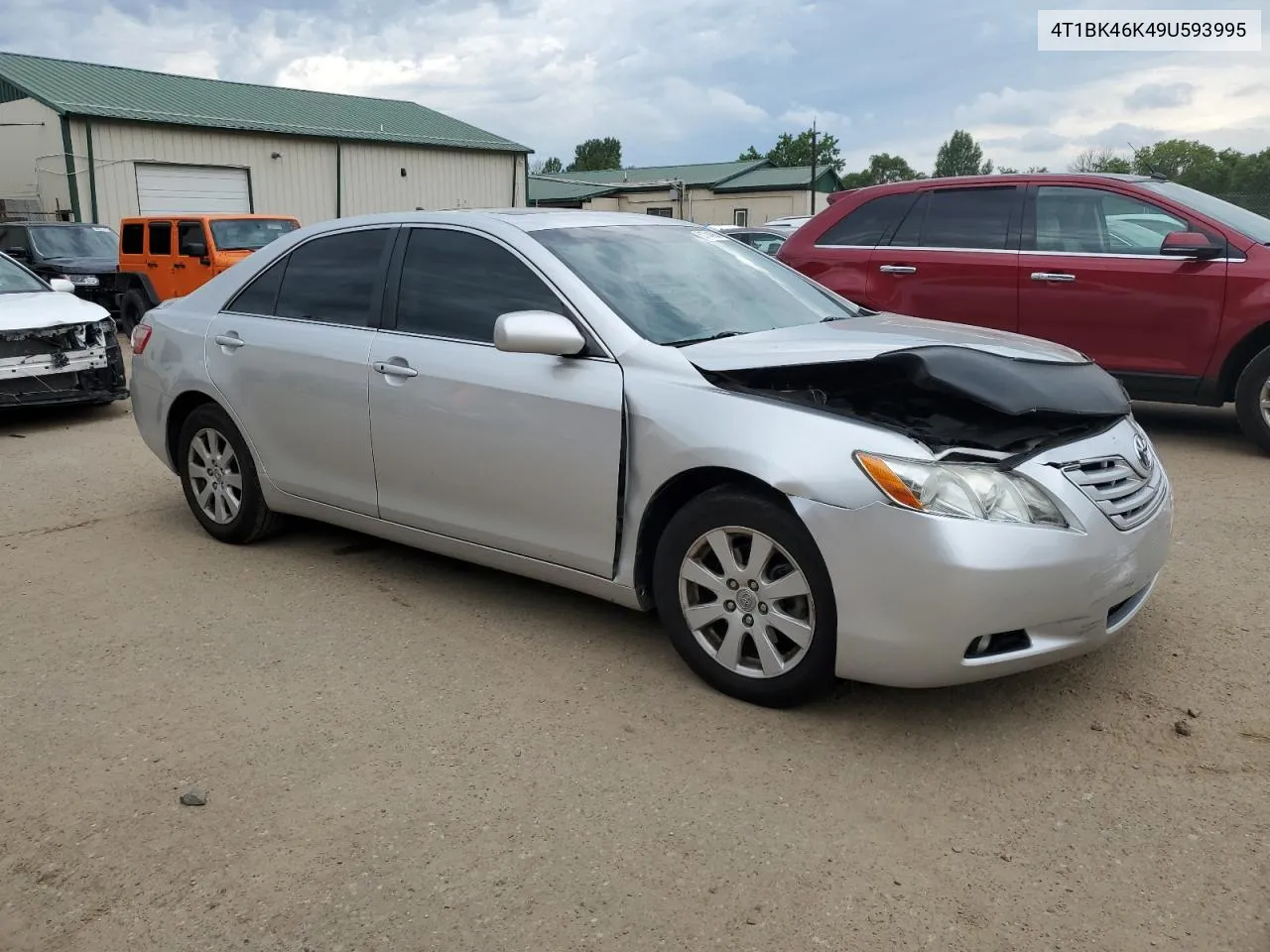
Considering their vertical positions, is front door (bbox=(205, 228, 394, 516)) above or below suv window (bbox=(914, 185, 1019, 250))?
below

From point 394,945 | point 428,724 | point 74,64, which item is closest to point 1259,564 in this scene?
point 428,724

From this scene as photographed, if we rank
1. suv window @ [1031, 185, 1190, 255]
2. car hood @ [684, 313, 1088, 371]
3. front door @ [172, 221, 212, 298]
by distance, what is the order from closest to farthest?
car hood @ [684, 313, 1088, 371], suv window @ [1031, 185, 1190, 255], front door @ [172, 221, 212, 298]

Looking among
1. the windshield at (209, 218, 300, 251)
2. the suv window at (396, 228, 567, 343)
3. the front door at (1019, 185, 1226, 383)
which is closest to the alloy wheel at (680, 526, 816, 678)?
the suv window at (396, 228, 567, 343)

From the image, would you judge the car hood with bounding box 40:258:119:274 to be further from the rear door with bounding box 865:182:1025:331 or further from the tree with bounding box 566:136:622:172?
the tree with bounding box 566:136:622:172

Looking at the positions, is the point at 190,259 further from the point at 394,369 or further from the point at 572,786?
the point at 572,786

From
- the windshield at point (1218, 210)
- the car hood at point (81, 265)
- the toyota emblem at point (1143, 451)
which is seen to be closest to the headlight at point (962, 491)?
the toyota emblem at point (1143, 451)

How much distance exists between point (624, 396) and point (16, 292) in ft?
25.2

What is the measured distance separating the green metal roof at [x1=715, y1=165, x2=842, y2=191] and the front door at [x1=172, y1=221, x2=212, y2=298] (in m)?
39.5

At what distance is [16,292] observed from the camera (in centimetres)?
923

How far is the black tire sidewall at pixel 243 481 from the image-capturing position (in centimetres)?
525

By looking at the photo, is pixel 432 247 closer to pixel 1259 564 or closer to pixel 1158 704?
pixel 1158 704

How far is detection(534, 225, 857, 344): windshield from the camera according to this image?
13.4 feet

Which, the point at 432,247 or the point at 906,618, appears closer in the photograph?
the point at 906,618

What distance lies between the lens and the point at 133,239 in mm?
16641
